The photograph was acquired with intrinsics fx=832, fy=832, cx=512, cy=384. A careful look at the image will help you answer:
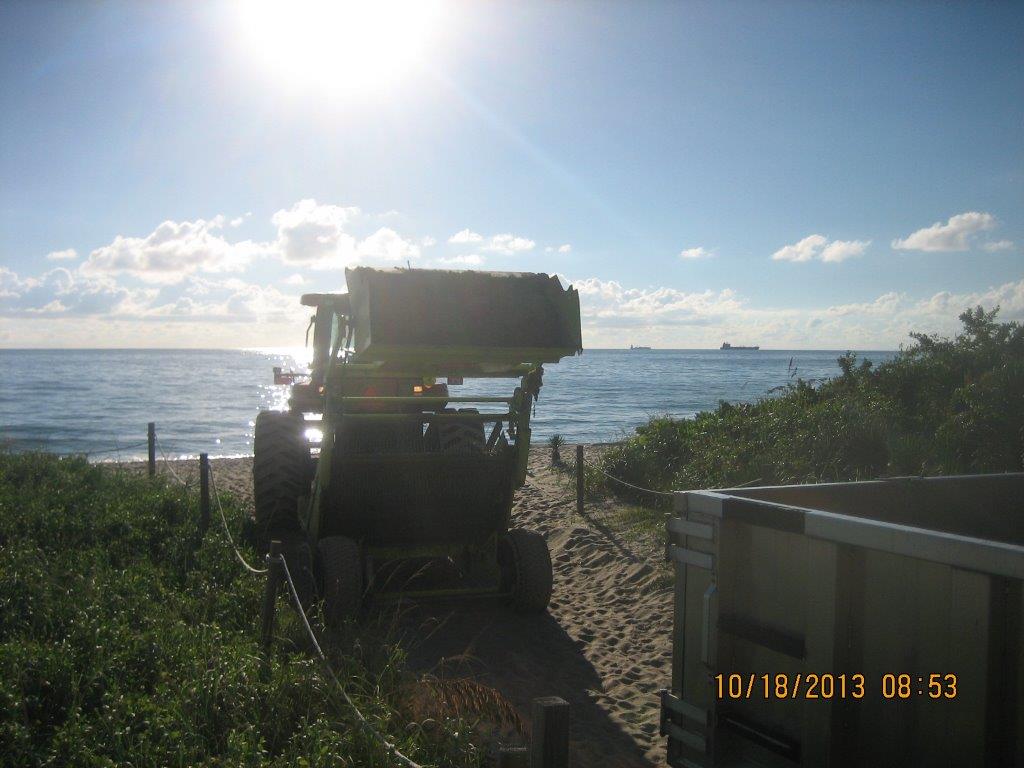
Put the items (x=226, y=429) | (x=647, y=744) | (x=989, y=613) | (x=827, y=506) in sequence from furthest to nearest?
(x=226, y=429)
(x=647, y=744)
(x=827, y=506)
(x=989, y=613)

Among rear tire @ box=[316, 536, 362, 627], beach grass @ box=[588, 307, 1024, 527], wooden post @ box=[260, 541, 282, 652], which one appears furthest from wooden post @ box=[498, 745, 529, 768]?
beach grass @ box=[588, 307, 1024, 527]

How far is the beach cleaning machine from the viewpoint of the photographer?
6008 millimetres

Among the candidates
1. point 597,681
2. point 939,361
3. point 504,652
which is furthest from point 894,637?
point 939,361

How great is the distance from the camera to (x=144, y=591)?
21.2ft

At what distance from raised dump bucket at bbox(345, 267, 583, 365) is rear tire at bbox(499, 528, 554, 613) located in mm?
1709

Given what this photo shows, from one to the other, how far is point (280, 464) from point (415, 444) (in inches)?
51.9

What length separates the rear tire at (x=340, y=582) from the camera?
630 cm

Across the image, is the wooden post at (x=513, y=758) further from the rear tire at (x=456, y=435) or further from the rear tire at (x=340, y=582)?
the rear tire at (x=456, y=435)

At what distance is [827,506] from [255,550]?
6.17 m

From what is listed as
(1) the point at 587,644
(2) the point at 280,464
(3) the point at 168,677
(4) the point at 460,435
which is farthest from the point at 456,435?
(3) the point at 168,677

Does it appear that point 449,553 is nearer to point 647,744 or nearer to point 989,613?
point 647,744

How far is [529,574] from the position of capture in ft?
23.1

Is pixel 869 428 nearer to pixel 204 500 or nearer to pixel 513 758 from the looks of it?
pixel 204 500

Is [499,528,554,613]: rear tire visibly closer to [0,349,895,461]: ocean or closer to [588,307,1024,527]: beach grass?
[588,307,1024,527]: beach grass
